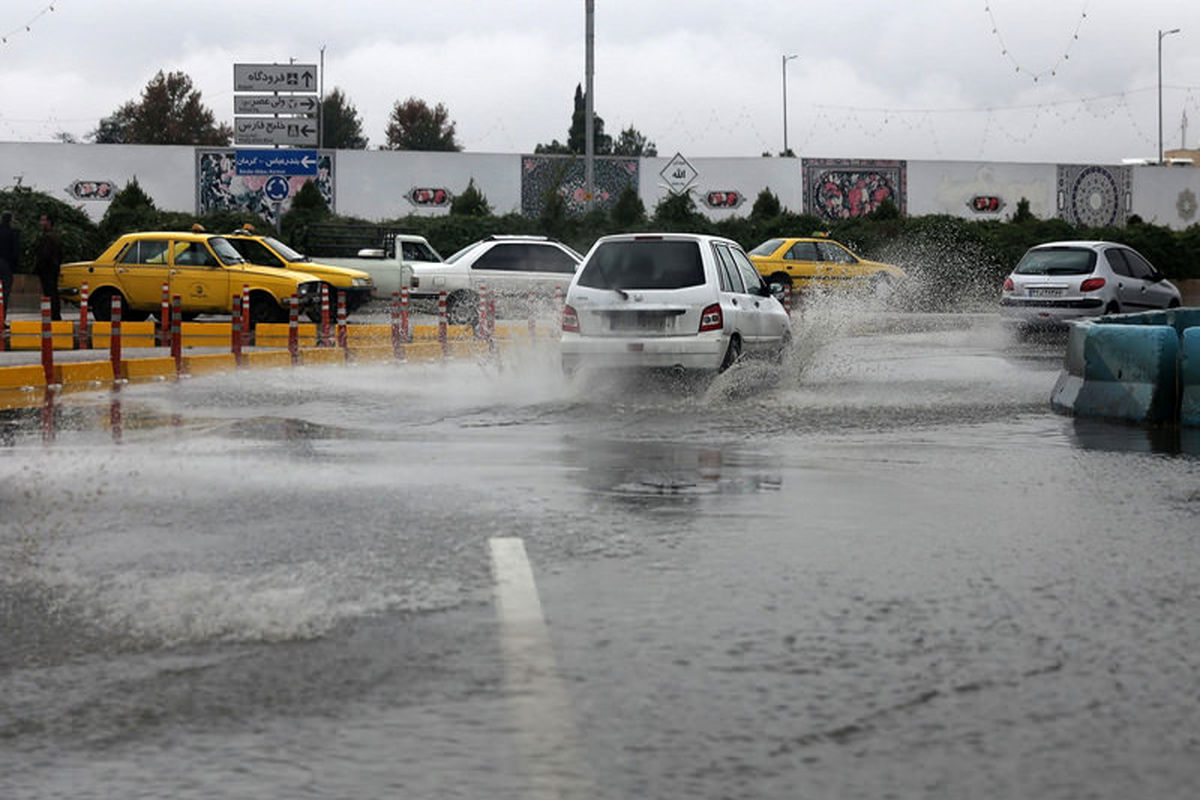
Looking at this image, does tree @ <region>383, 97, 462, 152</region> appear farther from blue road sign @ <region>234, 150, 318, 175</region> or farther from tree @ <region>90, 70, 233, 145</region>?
blue road sign @ <region>234, 150, 318, 175</region>

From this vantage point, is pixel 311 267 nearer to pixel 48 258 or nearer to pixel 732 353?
pixel 48 258

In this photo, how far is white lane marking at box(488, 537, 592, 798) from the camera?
14.6 ft

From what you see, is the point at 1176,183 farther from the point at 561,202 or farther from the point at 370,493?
the point at 370,493

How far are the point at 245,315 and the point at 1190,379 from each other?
1447cm

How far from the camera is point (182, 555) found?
7.62 meters

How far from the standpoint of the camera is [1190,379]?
1423 cm

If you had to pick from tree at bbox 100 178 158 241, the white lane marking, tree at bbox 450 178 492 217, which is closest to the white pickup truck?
tree at bbox 100 178 158 241

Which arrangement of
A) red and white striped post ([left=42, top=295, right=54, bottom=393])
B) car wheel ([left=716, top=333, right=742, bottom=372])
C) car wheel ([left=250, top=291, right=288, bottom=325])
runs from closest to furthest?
1. car wheel ([left=716, top=333, right=742, bottom=372])
2. red and white striped post ([left=42, top=295, right=54, bottom=393])
3. car wheel ([left=250, top=291, right=288, bottom=325])

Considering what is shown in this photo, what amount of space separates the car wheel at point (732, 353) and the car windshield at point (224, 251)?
14005 millimetres

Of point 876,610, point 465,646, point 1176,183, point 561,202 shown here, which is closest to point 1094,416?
point 876,610

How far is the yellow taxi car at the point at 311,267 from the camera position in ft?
98.2

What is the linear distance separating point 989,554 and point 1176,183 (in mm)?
61370

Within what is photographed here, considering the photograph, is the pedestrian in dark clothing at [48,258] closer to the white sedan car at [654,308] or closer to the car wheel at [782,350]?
the car wheel at [782,350]

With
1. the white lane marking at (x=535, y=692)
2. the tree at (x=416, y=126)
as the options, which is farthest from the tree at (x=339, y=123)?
the white lane marking at (x=535, y=692)
